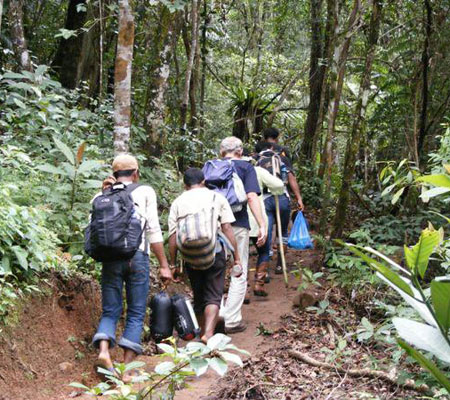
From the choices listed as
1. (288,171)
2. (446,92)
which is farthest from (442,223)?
(446,92)

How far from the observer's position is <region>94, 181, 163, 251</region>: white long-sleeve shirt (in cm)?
482

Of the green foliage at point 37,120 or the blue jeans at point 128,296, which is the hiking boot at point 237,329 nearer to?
the blue jeans at point 128,296

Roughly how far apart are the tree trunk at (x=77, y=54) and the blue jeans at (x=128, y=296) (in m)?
7.65

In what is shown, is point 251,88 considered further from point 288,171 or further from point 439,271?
point 439,271

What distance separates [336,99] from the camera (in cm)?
850

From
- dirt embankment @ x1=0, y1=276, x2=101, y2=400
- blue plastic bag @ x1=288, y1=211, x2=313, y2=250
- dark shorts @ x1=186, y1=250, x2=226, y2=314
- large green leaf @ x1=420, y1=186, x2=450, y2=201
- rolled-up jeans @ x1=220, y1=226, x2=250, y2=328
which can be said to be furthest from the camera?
blue plastic bag @ x1=288, y1=211, x2=313, y2=250

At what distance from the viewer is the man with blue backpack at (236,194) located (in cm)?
607

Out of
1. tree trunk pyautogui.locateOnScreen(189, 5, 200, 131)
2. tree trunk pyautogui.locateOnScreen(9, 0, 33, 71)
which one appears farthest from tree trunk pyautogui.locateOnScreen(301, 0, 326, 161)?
tree trunk pyautogui.locateOnScreen(9, 0, 33, 71)

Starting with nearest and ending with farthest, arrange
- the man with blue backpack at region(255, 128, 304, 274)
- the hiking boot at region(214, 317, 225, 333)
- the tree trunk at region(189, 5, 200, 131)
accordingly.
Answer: the hiking boot at region(214, 317, 225, 333) < the man with blue backpack at region(255, 128, 304, 274) < the tree trunk at region(189, 5, 200, 131)

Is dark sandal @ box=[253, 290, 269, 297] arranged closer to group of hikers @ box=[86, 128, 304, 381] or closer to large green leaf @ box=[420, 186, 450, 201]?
group of hikers @ box=[86, 128, 304, 381]

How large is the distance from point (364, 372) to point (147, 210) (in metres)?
2.23

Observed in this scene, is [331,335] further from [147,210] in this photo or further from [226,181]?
[147,210]

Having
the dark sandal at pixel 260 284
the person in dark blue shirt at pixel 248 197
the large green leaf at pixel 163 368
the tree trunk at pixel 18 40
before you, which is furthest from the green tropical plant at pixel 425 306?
the tree trunk at pixel 18 40

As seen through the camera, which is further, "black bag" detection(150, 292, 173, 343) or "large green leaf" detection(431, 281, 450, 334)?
"black bag" detection(150, 292, 173, 343)
